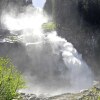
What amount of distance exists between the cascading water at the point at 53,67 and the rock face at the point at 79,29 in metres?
3.36

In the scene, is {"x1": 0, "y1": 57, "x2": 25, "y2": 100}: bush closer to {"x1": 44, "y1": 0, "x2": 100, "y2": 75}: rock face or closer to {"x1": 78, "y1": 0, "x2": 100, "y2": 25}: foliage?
{"x1": 44, "y1": 0, "x2": 100, "y2": 75}: rock face

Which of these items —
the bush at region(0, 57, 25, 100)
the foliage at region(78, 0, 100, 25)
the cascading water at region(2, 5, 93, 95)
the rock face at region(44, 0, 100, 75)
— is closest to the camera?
the bush at region(0, 57, 25, 100)

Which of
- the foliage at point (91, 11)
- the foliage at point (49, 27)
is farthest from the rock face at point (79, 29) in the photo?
the foliage at point (49, 27)

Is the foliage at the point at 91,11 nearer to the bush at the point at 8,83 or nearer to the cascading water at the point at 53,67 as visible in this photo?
the cascading water at the point at 53,67

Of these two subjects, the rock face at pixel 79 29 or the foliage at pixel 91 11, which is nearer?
the rock face at pixel 79 29

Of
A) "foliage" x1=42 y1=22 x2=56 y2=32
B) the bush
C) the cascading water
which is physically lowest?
the cascading water

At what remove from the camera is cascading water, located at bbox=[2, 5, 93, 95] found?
106812 millimetres

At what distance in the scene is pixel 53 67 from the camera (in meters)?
111

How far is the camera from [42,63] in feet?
371

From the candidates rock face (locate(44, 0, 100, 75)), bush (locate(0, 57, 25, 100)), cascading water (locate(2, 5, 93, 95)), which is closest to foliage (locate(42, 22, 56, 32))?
rock face (locate(44, 0, 100, 75))

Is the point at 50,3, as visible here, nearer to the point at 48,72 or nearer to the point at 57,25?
the point at 57,25

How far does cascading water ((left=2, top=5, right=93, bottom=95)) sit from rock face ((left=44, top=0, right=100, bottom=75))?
3359mm

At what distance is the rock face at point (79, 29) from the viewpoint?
4685 inches

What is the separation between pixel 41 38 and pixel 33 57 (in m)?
9.38
